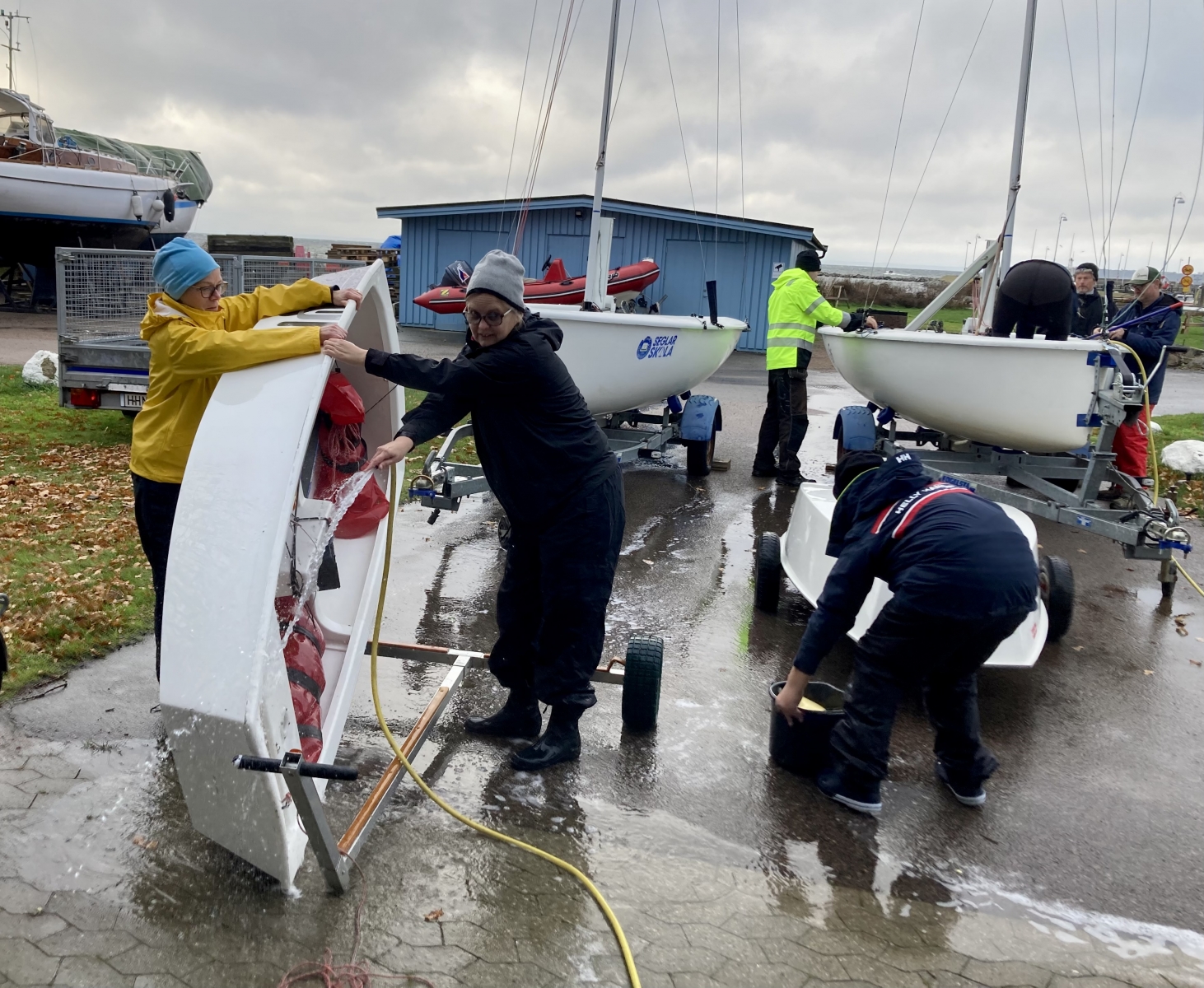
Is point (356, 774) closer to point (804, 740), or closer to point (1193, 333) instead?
point (804, 740)

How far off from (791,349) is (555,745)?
19.5 feet

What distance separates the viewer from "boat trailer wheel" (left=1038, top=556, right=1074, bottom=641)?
5.32 metres

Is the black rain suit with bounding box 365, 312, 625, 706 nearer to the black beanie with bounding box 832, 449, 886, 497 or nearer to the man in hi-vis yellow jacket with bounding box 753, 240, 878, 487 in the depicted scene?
the black beanie with bounding box 832, 449, 886, 497

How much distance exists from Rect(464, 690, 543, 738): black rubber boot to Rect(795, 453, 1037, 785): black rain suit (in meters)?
1.18

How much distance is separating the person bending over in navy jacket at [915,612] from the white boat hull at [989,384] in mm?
3716

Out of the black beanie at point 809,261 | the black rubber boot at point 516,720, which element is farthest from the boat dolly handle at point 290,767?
the black beanie at point 809,261

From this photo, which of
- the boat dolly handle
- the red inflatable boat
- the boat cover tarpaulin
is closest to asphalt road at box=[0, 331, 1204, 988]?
the boat dolly handle

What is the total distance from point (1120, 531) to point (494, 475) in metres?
4.51

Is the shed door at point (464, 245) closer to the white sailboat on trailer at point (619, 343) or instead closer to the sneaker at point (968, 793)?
the white sailboat on trailer at point (619, 343)

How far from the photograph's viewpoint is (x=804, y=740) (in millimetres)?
3820

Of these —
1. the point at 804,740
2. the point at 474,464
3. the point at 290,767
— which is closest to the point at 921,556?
the point at 804,740

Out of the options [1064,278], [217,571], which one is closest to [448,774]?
[217,571]

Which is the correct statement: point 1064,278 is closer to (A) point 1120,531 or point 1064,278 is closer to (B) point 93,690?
(A) point 1120,531

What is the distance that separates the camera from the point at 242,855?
2840 mm
